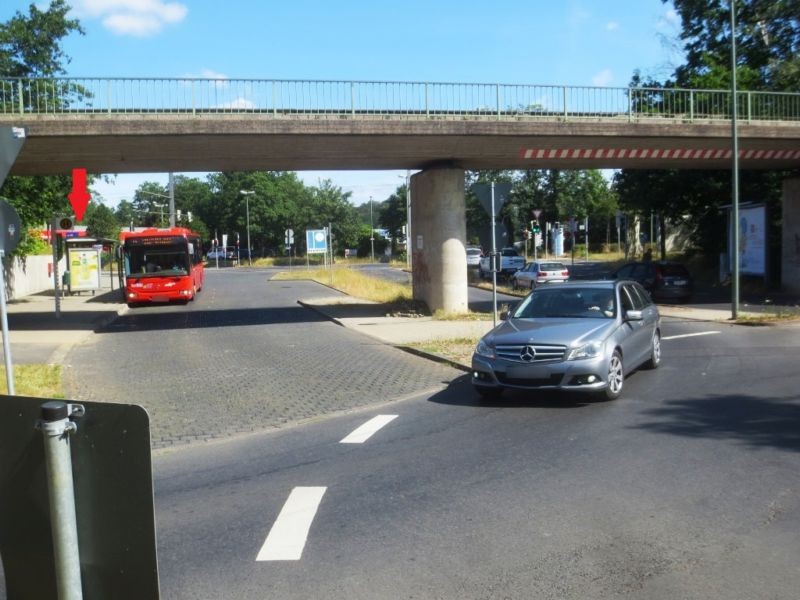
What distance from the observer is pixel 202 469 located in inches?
287

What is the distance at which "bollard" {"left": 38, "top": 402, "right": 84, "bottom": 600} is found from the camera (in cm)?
233

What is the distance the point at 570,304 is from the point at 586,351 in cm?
164

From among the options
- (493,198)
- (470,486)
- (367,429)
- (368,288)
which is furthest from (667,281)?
(470,486)

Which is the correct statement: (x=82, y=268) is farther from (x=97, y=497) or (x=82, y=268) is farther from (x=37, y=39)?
(x=97, y=497)

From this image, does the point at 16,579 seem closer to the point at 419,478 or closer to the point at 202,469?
the point at 419,478

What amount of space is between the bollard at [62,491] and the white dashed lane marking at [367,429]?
582 centimetres

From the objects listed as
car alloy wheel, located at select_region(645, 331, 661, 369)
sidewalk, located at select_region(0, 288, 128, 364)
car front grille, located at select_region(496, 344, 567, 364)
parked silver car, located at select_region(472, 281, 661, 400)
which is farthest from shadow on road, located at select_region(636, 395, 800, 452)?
sidewalk, located at select_region(0, 288, 128, 364)

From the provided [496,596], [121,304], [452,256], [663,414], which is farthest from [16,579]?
[121,304]

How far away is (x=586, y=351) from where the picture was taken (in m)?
9.61

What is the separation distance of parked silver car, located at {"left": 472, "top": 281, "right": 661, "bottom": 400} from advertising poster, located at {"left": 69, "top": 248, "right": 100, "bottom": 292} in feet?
95.6

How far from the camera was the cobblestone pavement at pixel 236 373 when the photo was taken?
9894 millimetres

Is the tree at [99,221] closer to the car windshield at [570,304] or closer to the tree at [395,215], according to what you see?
the tree at [395,215]

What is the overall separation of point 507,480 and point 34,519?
4521 millimetres

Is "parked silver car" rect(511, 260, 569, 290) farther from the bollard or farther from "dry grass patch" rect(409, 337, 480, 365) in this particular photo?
the bollard
